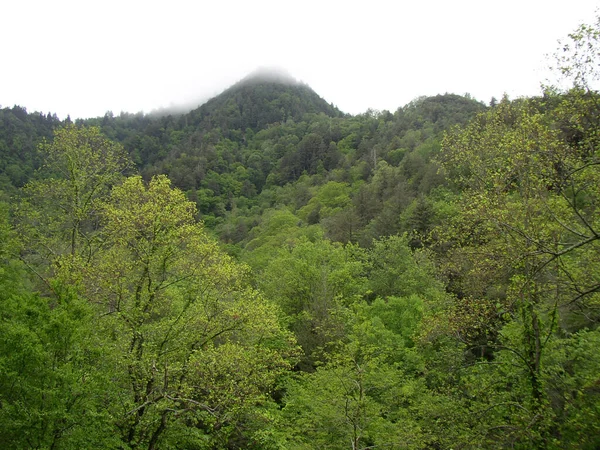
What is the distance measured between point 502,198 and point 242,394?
1065 cm

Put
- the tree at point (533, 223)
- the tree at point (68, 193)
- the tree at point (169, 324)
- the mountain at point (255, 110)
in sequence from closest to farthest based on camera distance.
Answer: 1. the tree at point (533, 223)
2. the tree at point (169, 324)
3. the tree at point (68, 193)
4. the mountain at point (255, 110)

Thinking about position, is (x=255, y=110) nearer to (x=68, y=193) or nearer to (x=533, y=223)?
(x=68, y=193)

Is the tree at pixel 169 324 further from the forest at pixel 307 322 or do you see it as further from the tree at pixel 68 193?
the tree at pixel 68 193

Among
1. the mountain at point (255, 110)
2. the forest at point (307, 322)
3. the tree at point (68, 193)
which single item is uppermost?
the mountain at point (255, 110)

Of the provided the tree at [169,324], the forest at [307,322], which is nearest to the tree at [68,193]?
the forest at [307,322]

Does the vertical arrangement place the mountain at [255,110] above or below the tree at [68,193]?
above

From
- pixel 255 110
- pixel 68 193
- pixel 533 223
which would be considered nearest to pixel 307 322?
pixel 68 193

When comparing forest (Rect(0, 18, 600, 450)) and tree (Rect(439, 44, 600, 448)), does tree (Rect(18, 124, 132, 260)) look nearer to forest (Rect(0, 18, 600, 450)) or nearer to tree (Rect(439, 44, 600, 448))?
forest (Rect(0, 18, 600, 450))

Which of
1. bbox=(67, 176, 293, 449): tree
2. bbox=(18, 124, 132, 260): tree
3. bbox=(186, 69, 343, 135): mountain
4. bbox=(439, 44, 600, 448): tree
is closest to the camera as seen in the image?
bbox=(439, 44, 600, 448): tree

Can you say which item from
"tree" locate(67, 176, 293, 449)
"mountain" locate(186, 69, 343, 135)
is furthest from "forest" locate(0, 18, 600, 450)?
"mountain" locate(186, 69, 343, 135)

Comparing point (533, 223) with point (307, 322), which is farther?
point (307, 322)

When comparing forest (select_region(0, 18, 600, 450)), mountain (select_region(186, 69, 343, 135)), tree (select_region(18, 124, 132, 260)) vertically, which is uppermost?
mountain (select_region(186, 69, 343, 135))

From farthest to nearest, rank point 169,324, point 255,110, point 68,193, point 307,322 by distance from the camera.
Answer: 1. point 255,110
2. point 307,322
3. point 68,193
4. point 169,324

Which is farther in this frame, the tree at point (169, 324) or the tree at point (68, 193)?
the tree at point (68, 193)
